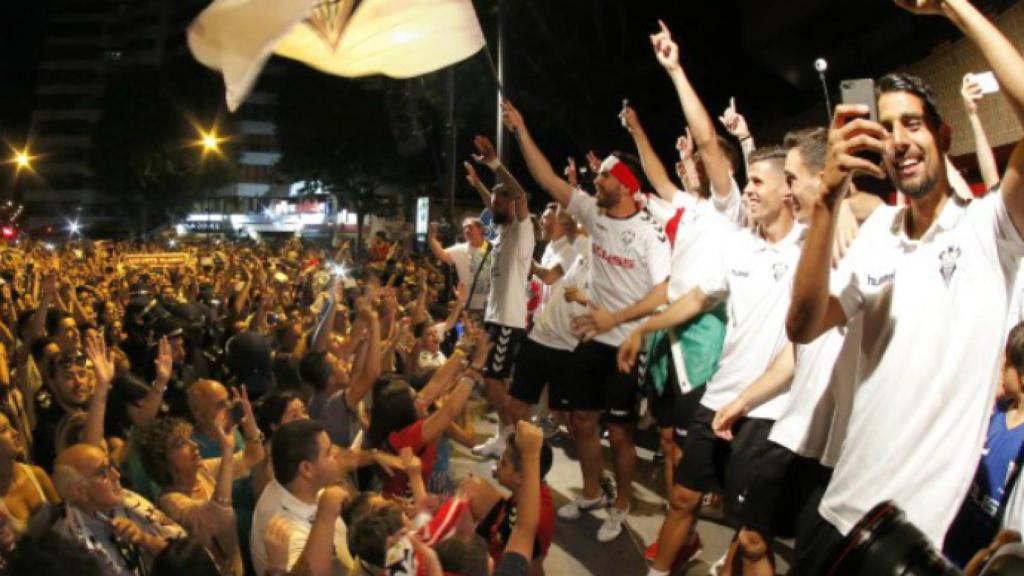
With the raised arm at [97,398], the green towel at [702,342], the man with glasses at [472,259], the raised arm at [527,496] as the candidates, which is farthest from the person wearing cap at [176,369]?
the man with glasses at [472,259]

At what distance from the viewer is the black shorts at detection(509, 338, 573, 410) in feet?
19.8

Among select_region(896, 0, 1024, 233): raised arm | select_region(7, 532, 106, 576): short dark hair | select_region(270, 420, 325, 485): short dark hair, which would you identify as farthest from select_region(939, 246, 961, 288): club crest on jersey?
select_region(7, 532, 106, 576): short dark hair

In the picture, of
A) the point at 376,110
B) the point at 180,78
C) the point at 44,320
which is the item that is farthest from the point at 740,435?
the point at 180,78

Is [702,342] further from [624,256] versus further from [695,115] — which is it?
[695,115]

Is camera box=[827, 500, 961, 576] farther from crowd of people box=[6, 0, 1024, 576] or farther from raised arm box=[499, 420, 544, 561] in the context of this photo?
raised arm box=[499, 420, 544, 561]

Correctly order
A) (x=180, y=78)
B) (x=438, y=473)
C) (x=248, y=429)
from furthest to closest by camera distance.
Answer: (x=180, y=78), (x=438, y=473), (x=248, y=429)

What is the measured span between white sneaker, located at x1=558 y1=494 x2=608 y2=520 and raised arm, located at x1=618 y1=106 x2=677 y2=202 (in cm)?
220

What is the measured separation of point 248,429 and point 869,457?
3.04m

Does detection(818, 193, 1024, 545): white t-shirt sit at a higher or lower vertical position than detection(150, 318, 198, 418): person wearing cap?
higher

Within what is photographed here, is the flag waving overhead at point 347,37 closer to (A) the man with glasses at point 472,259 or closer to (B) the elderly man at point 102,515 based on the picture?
(B) the elderly man at point 102,515

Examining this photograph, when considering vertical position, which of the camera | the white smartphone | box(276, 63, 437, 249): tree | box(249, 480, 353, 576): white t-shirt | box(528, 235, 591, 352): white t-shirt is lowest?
box(249, 480, 353, 576): white t-shirt

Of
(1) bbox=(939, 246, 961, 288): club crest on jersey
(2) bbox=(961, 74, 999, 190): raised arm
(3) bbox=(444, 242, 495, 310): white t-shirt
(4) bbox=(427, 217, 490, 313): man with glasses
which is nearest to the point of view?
(1) bbox=(939, 246, 961, 288): club crest on jersey

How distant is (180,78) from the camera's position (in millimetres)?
53594

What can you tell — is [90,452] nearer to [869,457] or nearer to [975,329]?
[869,457]
